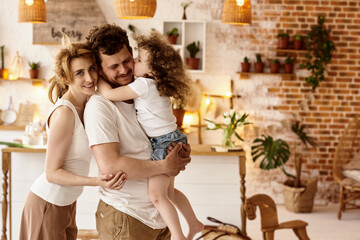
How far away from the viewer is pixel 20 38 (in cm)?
646

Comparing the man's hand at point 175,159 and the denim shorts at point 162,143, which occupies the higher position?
the denim shorts at point 162,143

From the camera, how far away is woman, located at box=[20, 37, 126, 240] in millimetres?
2184

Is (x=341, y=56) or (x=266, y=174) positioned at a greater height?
(x=341, y=56)

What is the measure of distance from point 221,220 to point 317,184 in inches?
98.5

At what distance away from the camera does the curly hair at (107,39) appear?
2131 millimetres

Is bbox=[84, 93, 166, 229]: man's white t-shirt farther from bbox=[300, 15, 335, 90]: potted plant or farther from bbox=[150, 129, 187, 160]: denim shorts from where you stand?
Answer: bbox=[300, 15, 335, 90]: potted plant

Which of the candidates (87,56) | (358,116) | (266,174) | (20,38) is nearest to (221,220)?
(266,174)

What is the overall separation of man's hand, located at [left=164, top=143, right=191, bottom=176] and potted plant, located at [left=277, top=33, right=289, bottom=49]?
4.36 meters

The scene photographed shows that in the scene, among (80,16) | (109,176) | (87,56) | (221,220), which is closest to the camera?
(109,176)

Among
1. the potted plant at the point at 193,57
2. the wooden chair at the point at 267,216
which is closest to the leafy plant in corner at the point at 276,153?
the potted plant at the point at 193,57

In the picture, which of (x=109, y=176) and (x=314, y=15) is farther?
(x=314, y=15)

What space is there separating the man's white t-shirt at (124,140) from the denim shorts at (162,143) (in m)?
0.03

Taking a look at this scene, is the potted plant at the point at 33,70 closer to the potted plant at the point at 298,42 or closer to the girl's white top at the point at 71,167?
the potted plant at the point at 298,42

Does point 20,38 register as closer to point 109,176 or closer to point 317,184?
point 317,184
